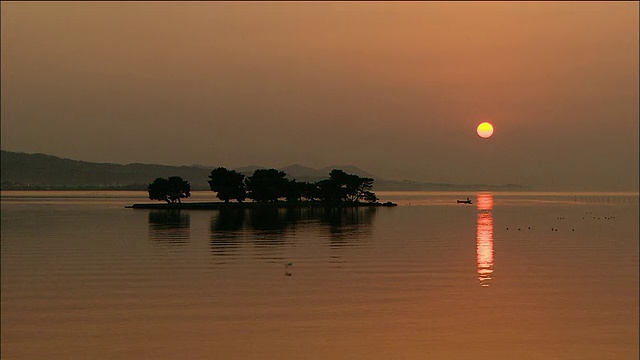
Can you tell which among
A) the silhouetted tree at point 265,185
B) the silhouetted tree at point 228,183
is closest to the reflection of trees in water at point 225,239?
the silhouetted tree at point 228,183

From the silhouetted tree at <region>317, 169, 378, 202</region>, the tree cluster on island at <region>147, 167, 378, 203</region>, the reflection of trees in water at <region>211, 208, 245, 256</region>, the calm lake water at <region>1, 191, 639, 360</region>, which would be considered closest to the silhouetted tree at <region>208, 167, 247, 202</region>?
the tree cluster on island at <region>147, 167, 378, 203</region>

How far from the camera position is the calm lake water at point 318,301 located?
23.1 meters

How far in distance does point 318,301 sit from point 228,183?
391ft

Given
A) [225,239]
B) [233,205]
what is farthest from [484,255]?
[233,205]

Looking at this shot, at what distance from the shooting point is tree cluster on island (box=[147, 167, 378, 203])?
148125mm

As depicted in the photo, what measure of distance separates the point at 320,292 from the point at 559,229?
59225mm

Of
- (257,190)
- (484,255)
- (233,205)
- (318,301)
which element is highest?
(257,190)

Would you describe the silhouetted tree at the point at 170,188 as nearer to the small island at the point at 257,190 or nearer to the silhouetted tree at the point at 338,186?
the small island at the point at 257,190

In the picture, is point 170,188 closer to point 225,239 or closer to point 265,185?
point 265,185

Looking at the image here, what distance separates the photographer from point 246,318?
89.5 ft

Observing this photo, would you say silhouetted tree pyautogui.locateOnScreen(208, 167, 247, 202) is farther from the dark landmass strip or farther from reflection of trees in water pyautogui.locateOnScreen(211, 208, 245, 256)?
reflection of trees in water pyautogui.locateOnScreen(211, 208, 245, 256)

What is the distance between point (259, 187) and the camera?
151 m

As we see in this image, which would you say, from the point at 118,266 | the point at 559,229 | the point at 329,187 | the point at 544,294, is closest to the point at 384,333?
the point at 544,294

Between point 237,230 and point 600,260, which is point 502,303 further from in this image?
point 237,230
